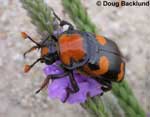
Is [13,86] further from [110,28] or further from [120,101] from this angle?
[120,101]

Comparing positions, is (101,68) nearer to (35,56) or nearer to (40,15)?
(40,15)

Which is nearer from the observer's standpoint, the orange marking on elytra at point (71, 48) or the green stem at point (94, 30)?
the orange marking on elytra at point (71, 48)

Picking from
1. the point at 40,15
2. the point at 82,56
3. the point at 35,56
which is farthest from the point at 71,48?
the point at 35,56

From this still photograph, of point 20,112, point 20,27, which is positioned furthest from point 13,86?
point 20,27

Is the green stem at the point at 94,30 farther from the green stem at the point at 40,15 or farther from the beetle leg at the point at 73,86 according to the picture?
the beetle leg at the point at 73,86

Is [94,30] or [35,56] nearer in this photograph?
[94,30]

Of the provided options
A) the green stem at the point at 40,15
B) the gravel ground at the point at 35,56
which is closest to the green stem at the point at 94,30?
the green stem at the point at 40,15
